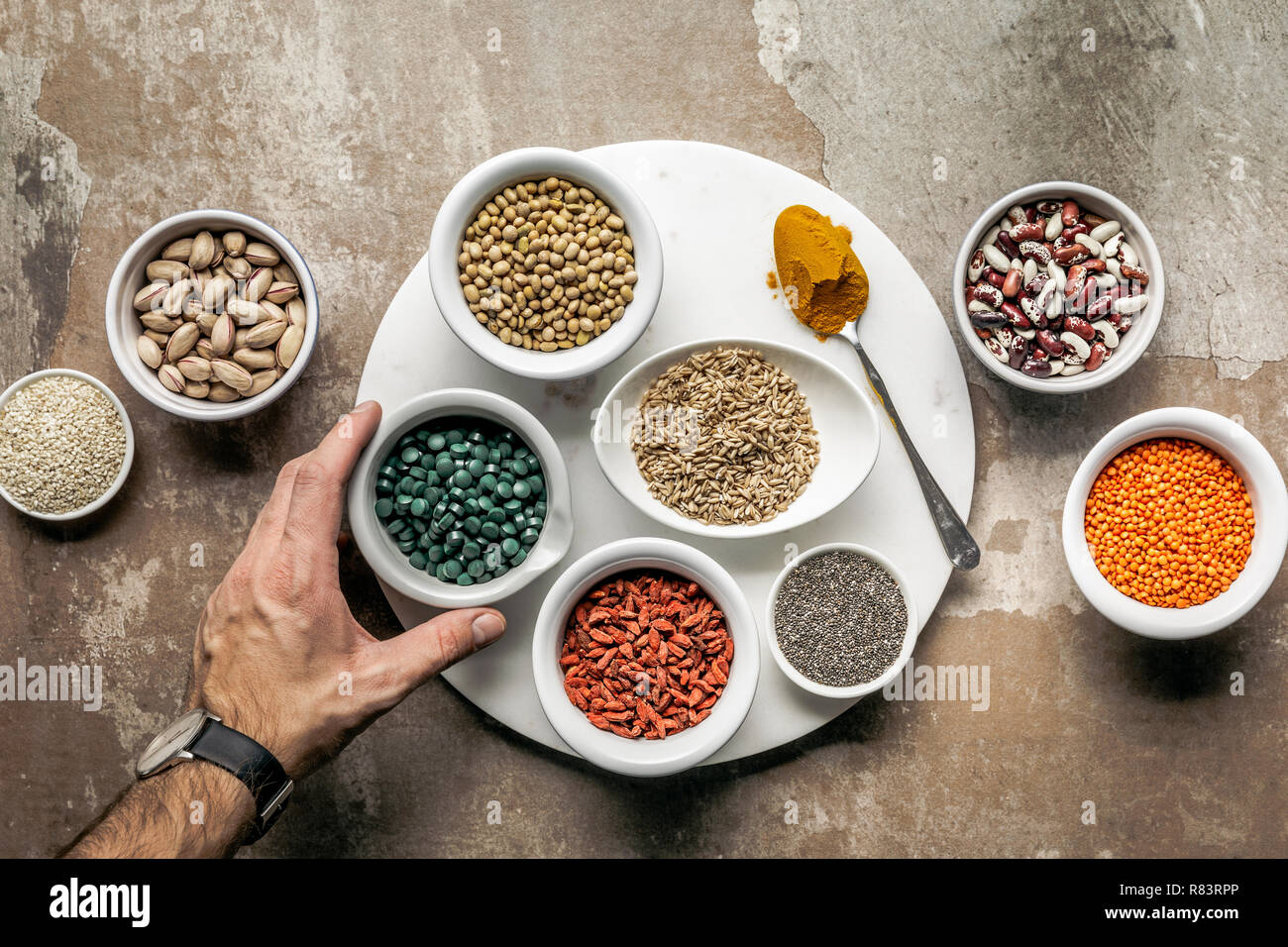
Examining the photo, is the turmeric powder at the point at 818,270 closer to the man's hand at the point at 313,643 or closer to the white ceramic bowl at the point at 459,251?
the white ceramic bowl at the point at 459,251

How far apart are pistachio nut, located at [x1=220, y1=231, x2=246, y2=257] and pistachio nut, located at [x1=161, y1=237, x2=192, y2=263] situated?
75mm

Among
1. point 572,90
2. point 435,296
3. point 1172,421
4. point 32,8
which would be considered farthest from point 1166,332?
point 32,8

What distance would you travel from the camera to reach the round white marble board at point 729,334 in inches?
70.1

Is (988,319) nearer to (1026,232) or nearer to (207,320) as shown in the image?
(1026,232)

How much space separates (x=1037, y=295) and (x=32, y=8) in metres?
2.46

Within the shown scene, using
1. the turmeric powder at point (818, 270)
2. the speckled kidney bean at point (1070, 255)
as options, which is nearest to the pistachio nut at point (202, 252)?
the turmeric powder at point (818, 270)

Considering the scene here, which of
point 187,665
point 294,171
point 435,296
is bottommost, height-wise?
point 187,665

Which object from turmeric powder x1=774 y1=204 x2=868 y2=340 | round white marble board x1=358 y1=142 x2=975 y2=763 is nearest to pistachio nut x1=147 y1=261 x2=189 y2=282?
round white marble board x1=358 y1=142 x2=975 y2=763

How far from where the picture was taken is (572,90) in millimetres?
1954

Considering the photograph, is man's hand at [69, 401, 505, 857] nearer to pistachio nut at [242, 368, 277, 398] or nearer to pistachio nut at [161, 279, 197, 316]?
pistachio nut at [242, 368, 277, 398]

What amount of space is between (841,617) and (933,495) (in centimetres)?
34

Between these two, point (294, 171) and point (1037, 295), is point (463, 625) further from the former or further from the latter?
point (1037, 295)

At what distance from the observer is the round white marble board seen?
178cm

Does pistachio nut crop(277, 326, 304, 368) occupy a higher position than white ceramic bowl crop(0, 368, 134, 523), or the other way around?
pistachio nut crop(277, 326, 304, 368)
